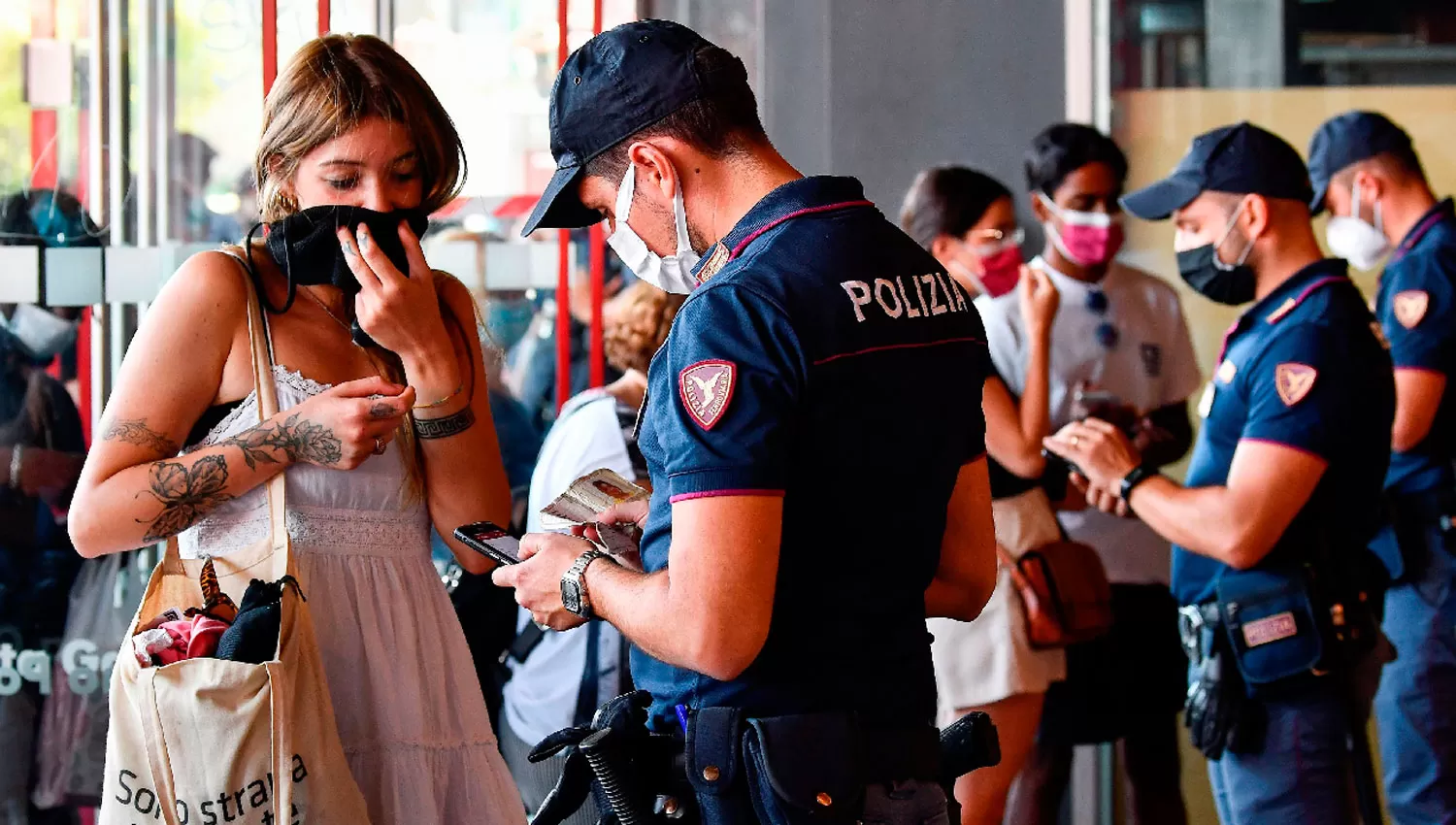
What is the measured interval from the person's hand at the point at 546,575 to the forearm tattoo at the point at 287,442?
1.18ft

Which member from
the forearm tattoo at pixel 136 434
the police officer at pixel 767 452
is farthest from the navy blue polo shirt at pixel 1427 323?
the forearm tattoo at pixel 136 434

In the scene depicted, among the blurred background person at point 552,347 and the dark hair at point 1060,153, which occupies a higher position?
the dark hair at point 1060,153

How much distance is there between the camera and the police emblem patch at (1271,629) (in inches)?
112

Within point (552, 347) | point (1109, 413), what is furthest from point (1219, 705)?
point (552, 347)

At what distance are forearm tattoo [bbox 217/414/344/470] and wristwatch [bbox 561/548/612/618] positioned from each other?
0.45 meters

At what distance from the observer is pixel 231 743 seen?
5.87 feet

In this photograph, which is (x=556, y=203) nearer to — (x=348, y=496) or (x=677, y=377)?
(x=677, y=377)

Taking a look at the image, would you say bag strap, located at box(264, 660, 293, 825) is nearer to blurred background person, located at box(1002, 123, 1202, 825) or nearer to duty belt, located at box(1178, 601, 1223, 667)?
duty belt, located at box(1178, 601, 1223, 667)

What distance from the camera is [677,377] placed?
5.12 feet

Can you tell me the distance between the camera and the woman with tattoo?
6.48 feet

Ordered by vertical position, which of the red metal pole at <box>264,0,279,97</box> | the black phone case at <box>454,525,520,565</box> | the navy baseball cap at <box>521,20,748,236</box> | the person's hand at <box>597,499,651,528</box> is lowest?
the black phone case at <box>454,525,520,565</box>

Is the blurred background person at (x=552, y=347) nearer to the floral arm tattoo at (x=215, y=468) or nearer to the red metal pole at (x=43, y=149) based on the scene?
the red metal pole at (x=43, y=149)

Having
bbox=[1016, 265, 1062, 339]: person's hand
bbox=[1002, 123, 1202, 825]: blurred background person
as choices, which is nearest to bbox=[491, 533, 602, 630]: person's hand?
bbox=[1016, 265, 1062, 339]: person's hand

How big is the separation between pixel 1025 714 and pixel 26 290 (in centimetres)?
235
